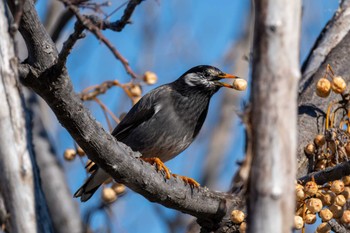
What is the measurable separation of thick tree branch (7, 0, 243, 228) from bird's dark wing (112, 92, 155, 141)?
53.6 inches

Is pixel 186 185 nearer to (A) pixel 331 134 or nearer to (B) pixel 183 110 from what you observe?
(A) pixel 331 134

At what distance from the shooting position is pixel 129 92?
4.72m

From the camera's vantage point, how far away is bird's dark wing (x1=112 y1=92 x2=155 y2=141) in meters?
5.39

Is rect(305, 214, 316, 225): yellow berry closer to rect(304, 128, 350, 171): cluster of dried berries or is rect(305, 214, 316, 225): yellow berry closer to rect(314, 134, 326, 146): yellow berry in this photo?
rect(304, 128, 350, 171): cluster of dried berries

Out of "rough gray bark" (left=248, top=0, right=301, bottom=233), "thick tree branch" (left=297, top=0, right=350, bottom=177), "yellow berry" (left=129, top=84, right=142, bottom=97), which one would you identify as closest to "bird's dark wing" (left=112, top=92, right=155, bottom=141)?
"yellow berry" (left=129, top=84, right=142, bottom=97)

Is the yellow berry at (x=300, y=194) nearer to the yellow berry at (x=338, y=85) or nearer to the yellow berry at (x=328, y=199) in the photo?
the yellow berry at (x=328, y=199)

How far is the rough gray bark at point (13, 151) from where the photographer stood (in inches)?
85.4

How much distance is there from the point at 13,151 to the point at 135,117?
3.22 meters

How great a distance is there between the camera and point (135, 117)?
541 cm

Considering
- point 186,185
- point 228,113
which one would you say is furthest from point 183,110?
point 228,113

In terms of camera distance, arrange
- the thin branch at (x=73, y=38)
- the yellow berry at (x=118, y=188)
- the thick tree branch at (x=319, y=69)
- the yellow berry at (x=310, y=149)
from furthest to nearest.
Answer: the yellow berry at (x=118, y=188)
the thick tree branch at (x=319, y=69)
the yellow berry at (x=310, y=149)
the thin branch at (x=73, y=38)

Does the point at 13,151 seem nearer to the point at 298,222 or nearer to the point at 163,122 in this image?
Answer: the point at 298,222

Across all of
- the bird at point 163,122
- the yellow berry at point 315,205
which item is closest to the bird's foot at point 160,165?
the bird at point 163,122

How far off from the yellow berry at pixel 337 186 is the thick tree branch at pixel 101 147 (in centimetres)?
85
